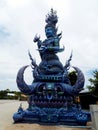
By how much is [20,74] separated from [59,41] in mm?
3245

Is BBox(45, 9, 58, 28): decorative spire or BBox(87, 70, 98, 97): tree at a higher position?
BBox(45, 9, 58, 28): decorative spire

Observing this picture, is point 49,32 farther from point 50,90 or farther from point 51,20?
point 50,90

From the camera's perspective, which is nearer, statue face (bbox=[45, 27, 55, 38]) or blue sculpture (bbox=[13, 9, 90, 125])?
blue sculpture (bbox=[13, 9, 90, 125])

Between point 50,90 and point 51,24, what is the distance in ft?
14.5

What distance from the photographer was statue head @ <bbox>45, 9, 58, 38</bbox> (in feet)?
63.4

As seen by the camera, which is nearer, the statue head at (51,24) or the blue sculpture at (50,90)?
the blue sculpture at (50,90)

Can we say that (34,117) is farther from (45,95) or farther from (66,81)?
(66,81)

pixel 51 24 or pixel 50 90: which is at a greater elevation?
pixel 51 24

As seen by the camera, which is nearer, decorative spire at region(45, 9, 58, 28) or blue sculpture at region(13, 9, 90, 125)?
blue sculpture at region(13, 9, 90, 125)

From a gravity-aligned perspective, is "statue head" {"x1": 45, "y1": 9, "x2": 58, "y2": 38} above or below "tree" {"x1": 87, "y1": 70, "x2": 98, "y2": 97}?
above

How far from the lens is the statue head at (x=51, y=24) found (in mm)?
19312

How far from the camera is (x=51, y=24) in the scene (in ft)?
64.5

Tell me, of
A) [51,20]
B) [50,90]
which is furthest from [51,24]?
[50,90]

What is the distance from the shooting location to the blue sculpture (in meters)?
16.9
